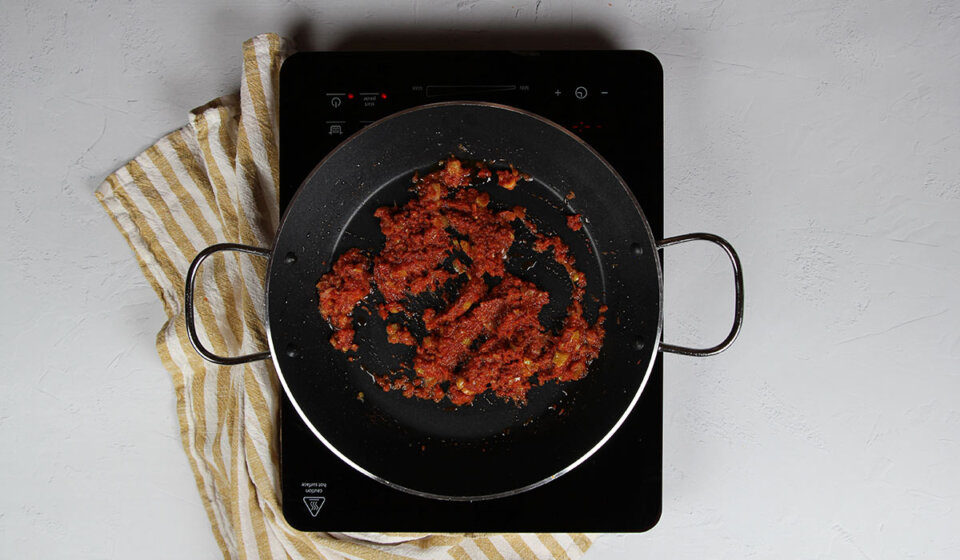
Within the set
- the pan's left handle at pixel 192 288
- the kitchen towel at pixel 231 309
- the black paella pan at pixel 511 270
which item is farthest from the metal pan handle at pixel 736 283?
the pan's left handle at pixel 192 288

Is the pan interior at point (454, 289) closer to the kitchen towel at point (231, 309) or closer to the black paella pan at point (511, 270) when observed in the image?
the black paella pan at point (511, 270)

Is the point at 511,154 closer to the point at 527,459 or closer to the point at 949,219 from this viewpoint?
the point at 527,459

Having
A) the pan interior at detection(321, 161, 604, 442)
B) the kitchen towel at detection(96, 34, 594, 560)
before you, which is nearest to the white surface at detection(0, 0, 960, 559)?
the kitchen towel at detection(96, 34, 594, 560)

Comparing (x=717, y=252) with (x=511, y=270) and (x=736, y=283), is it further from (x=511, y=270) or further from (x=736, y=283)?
(x=511, y=270)

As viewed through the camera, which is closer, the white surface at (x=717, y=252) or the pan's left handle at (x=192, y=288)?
the pan's left handle at (x=192, y=288)

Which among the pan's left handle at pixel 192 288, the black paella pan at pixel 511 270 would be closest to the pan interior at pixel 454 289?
the black paella pan at pixel 511 270

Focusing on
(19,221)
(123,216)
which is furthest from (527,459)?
(19,221)

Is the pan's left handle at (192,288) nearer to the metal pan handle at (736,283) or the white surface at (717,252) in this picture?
the white surface at (717,252)

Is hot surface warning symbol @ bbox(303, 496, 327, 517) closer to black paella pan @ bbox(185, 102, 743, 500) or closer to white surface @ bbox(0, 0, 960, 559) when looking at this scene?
black paella pan @ bbox(185, 102, 743, 500)

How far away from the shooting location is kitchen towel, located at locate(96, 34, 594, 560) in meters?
0.79

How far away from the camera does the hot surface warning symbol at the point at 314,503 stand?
79 cm

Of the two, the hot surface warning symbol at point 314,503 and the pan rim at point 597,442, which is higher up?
the pan rim at point 597,442

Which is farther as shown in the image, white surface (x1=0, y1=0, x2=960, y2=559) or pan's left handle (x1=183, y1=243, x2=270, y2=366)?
white surface (x1=0, y1=0, x2=960, y2=559)

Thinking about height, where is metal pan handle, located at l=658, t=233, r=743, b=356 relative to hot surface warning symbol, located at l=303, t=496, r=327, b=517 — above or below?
above
